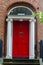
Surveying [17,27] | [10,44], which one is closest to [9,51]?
[10,44]

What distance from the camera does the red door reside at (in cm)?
1723

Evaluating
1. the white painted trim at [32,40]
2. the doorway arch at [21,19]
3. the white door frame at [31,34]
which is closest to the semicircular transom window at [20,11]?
the doorway arch at [21,19]

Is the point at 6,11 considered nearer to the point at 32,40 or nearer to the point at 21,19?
the point at 21,19

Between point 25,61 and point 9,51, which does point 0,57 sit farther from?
point 25,61

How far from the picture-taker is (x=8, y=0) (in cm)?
1714

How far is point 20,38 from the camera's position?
17359mm

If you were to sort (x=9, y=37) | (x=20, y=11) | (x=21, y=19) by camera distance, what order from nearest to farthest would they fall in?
(x=9, y=37) → (x=21, y=19) → (x=20, y=11)

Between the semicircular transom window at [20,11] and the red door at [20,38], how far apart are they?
1.87 feet

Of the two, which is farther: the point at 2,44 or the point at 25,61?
the point at 2,44

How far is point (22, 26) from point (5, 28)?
1088 mm

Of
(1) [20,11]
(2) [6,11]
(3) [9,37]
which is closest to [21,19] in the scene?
(1) [20,11]

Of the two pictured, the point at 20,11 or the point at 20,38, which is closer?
the point at 20,11

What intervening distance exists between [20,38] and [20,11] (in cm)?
164

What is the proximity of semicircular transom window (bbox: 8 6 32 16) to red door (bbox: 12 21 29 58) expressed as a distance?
571mm
